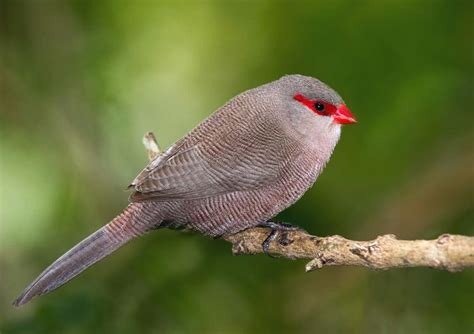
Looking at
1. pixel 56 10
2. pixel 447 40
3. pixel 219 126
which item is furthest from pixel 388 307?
pixel 56 10

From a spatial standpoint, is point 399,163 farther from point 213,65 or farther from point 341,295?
point 213,65

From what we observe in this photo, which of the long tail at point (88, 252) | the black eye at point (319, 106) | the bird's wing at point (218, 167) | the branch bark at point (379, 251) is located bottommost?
the branch bark at point (379, 251)

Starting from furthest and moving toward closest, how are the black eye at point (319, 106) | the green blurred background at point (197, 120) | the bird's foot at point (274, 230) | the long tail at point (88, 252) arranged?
the green blurred background at point (197, 120) < the black eye at point (319, 106) < the bird's foot at point (274, 230) < the long tail at point (88, 252)

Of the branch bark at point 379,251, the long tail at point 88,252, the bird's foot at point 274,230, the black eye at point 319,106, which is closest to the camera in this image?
the branch bark at point 379,251

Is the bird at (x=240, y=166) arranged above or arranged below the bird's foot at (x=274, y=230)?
above

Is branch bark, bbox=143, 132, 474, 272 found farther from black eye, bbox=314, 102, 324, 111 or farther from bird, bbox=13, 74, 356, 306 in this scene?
black eye, bbox=314, 102, 324, 111

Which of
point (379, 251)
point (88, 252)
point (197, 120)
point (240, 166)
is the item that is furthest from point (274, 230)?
point (197, 120)

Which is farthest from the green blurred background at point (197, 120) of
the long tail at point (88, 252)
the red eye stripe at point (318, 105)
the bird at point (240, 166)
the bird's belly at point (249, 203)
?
the red eye stripe at point (318, 105)

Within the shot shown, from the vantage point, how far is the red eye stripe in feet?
16.4

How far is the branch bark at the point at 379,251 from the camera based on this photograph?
3469mm

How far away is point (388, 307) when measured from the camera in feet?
19.3

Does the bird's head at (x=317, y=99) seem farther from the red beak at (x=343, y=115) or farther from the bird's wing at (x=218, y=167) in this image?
the bird's wing at (x=218, y=167)

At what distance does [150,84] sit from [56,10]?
1209mm

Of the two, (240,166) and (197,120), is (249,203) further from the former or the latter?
(197,120)
